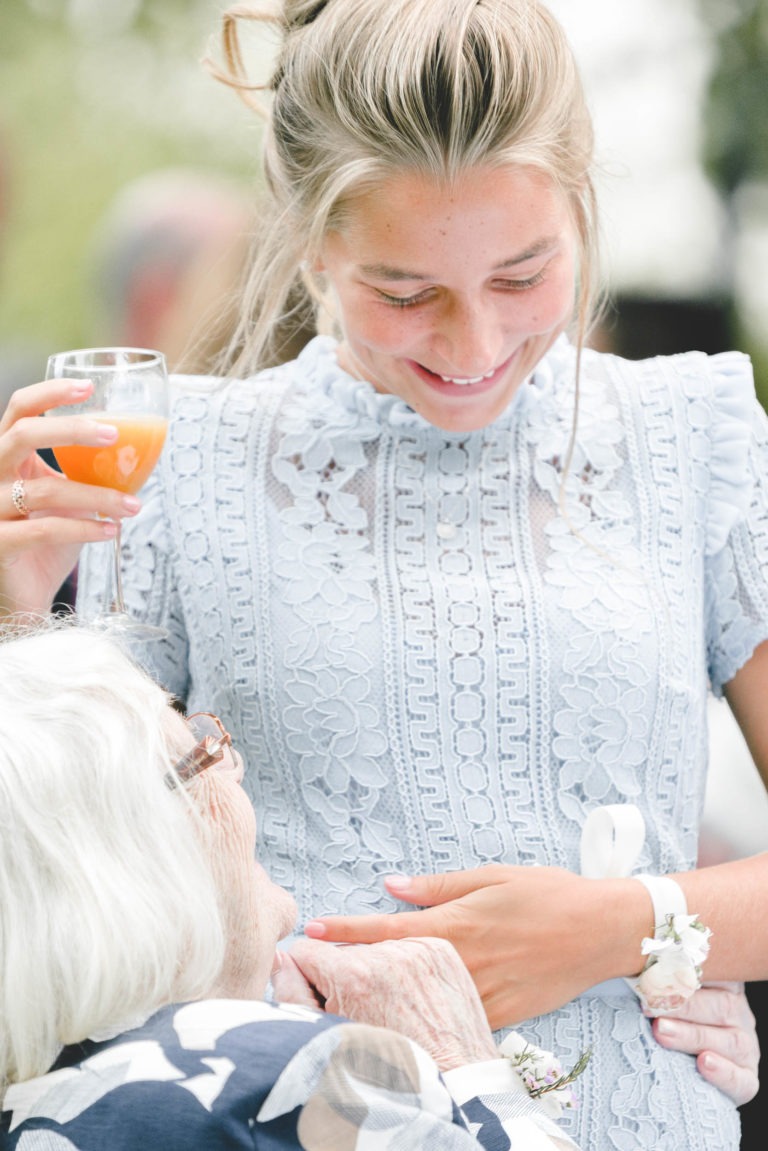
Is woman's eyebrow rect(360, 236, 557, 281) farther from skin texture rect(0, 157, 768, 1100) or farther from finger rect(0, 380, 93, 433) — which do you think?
finger rect(0, 380, 93, 433)

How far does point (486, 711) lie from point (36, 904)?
2.80ft

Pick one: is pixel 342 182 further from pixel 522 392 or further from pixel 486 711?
A: pixel 486 711

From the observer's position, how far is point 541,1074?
163cm

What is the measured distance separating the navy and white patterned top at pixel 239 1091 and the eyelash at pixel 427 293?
3.14 ft

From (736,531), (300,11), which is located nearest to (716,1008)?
(736,531)

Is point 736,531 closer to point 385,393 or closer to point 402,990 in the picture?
point 385,393

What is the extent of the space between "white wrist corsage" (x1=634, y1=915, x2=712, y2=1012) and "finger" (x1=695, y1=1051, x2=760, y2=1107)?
135mm

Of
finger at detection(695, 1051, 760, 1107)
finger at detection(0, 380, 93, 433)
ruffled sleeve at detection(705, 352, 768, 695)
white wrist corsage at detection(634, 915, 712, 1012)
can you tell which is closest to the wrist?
white wrist corsage at detection(634, 915, 712, 1012)

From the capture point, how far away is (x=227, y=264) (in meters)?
3.11

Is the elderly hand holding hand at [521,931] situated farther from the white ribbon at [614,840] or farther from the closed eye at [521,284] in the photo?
the closed eye at [521,284]

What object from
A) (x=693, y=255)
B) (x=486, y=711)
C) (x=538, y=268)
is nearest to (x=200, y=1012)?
(x=486, y=711)

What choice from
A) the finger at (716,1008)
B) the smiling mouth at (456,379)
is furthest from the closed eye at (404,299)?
the finger at (716,1008)

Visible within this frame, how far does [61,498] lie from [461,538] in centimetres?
60

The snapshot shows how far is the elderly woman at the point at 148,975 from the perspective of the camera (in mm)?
1222
